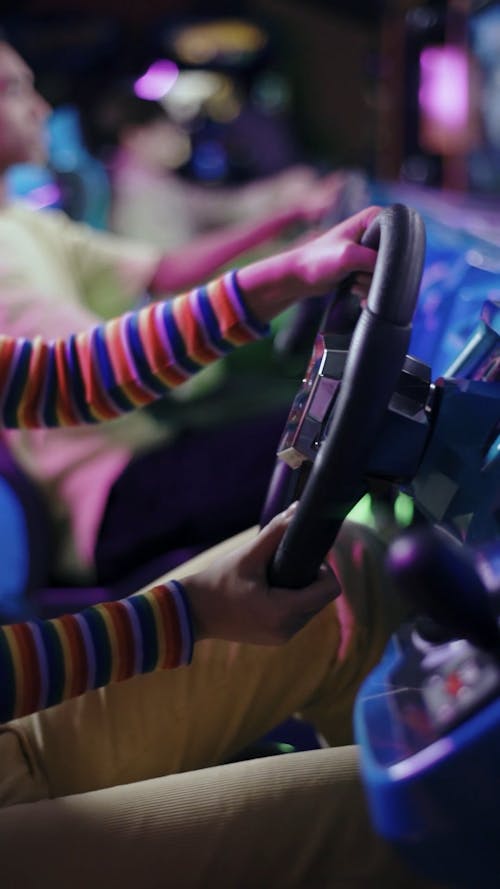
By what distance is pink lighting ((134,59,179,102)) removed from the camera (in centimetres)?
389

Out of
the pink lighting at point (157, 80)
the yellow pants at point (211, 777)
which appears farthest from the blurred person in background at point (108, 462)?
the pink lighting at point (157, 80)

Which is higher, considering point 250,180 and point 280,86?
point 280,86

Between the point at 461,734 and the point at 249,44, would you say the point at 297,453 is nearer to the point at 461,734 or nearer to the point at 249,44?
the point at 461,734

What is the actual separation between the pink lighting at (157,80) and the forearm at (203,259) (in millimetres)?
2457

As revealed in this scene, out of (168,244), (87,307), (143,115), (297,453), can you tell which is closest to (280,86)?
(143,115)

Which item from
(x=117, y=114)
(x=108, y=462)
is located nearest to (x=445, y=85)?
(x=117, y=114)

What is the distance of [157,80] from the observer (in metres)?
4.03

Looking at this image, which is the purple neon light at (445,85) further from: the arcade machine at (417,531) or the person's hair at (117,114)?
the arcade machine at (417,531)

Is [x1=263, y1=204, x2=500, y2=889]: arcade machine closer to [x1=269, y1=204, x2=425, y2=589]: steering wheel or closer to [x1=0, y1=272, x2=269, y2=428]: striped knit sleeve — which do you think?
[x1=269, y1=204, x2=425, y2=589]: steering wheel

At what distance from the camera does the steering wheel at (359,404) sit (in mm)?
534

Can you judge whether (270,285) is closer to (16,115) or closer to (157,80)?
(16,115)

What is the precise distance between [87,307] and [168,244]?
1514 millimetres

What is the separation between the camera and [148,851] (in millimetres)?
591

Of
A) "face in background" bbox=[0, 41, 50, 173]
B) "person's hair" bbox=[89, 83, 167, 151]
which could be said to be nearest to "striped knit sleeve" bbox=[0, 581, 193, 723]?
"face in background" bbox=[0, 41, 50, 173]
